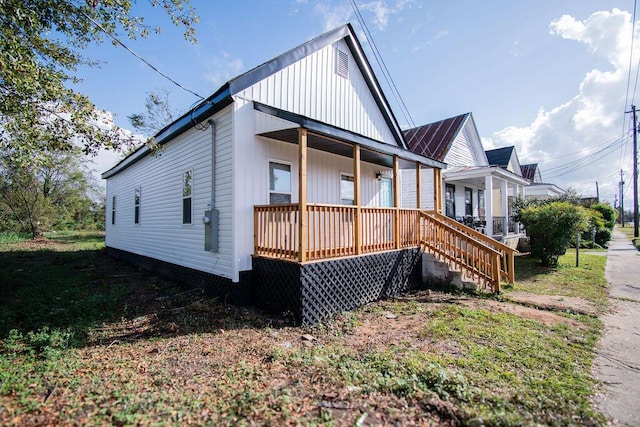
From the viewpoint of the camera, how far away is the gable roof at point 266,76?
586cm

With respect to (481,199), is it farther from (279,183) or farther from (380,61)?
(279,183)

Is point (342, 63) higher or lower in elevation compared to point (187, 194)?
higher

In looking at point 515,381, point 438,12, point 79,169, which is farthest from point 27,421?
point 79,169

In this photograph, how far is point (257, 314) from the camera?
17.7 feet

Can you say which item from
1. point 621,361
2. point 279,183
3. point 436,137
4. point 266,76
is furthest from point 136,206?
point 436,137

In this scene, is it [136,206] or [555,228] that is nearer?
[555,228]

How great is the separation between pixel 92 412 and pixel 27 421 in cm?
45

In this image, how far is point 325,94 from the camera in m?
8.00

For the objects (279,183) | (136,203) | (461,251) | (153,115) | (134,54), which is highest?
(153,115)

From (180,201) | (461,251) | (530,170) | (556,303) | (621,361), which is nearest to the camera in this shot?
(621,361)

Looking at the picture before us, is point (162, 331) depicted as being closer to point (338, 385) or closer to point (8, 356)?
point (8, 356)

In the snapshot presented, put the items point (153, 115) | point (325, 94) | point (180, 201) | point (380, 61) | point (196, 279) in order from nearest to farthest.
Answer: point (196, 279) < point (180, 201) < point (325, 94) < point (380, 61) < point (153, 115)

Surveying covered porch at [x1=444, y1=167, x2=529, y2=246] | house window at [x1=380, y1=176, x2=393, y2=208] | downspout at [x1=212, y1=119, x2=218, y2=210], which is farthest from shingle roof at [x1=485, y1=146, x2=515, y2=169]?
downspout at [x1=212, y1=119, x2=218, y2=210]

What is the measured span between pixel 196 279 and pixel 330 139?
14.2 feet
